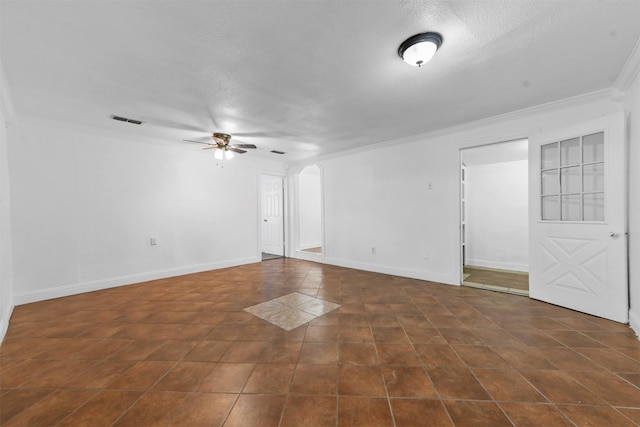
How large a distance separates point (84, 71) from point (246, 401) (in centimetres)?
308

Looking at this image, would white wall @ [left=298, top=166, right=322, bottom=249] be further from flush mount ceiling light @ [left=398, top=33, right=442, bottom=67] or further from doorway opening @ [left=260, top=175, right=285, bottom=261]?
flush mount ceiling light @ [left=398, top=33, right=442, bottom=67]

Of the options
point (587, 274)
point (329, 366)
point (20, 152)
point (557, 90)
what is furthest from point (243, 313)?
point (557, 90)

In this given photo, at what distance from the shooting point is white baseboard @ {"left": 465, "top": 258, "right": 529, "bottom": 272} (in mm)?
4988

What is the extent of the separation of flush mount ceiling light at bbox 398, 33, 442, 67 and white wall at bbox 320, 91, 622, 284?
226 cm

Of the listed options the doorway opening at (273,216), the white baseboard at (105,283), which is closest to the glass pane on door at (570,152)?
the doorway opening at (273,216)

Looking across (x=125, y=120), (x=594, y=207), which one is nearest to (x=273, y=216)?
(x=125, y=120)

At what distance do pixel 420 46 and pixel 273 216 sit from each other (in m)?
5.77

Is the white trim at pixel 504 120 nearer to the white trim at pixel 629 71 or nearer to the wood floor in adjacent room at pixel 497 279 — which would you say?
the white trim at pixel 629 71

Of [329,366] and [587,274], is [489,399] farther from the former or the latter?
[587,274]

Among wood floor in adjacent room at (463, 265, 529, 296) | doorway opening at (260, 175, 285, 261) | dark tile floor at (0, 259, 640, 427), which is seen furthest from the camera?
doorway opening at (260, 175, 285, 261)

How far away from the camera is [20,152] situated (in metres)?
3.27

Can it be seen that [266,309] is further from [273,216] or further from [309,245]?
[309,245]

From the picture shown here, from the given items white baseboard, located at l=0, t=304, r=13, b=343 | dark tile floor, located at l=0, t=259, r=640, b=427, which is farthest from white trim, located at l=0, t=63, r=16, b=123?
dark tile floor, located at l=0, t=259, r=640, b=427

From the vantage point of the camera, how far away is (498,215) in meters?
5.34
